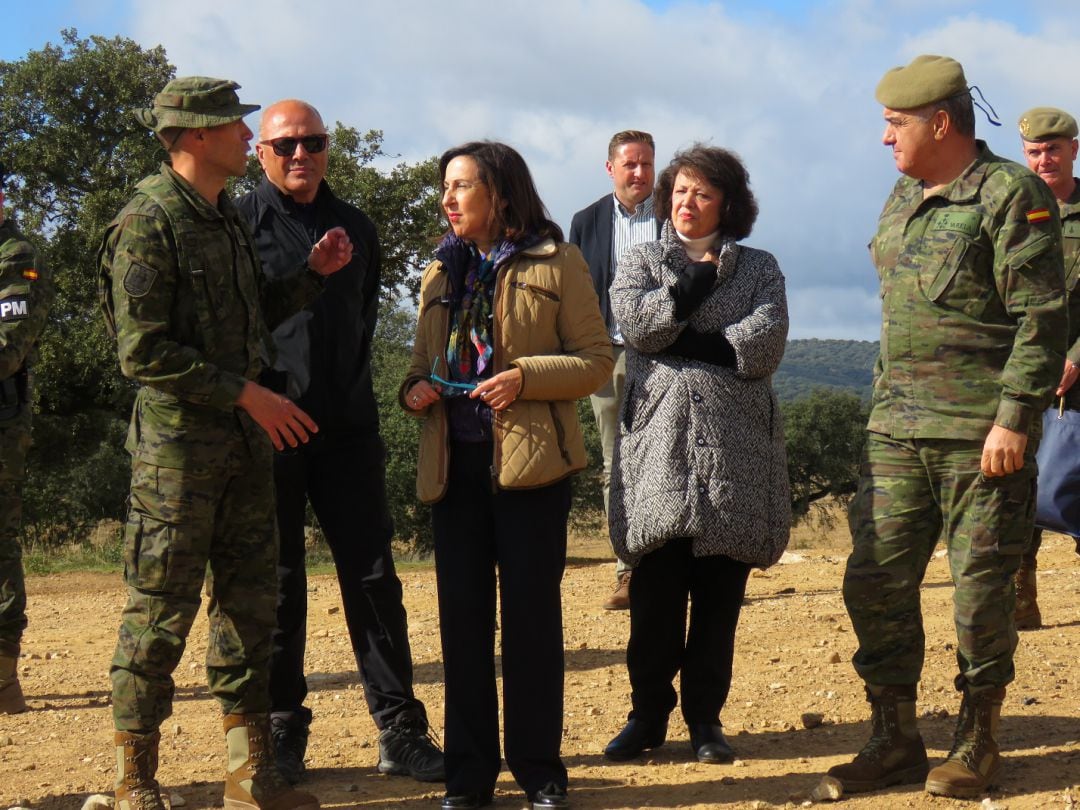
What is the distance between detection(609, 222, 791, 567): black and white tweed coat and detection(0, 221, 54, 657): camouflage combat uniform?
2.85 m

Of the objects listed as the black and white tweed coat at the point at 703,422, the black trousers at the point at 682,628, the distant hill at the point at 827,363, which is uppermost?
the distant hill at the point at 827,363

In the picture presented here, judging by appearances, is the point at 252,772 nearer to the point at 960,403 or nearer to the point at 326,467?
the point at 326,467

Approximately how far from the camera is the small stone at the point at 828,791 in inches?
181

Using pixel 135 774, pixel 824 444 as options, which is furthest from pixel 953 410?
pixel 824 444

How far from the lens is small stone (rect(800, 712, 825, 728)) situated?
565 cm

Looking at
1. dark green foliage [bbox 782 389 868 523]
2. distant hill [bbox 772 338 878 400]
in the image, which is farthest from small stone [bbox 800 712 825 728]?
distant hill [bbox 772 338 878 400]

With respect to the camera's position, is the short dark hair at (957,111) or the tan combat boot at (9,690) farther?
the tan combat boot at (9,690)

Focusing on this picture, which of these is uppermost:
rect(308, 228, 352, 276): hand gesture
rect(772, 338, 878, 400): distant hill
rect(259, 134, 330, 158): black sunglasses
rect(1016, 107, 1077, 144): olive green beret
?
rect(772, 338, 878, 400): distant hill

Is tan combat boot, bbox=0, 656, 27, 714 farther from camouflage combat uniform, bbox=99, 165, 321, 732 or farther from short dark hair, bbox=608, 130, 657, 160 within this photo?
short dark hair, bbox=608, 130, 657, 160

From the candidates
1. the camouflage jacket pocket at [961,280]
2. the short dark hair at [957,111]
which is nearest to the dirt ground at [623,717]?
the camouflage jacket pocket at [961,280]

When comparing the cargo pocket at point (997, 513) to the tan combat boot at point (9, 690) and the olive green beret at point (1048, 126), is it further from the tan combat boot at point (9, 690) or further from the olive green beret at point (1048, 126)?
the tan combat boot at point (9, 690)

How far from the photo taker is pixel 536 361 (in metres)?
4.54

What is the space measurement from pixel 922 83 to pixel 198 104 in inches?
92.0

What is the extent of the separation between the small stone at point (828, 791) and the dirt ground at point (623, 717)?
0.06 meters
